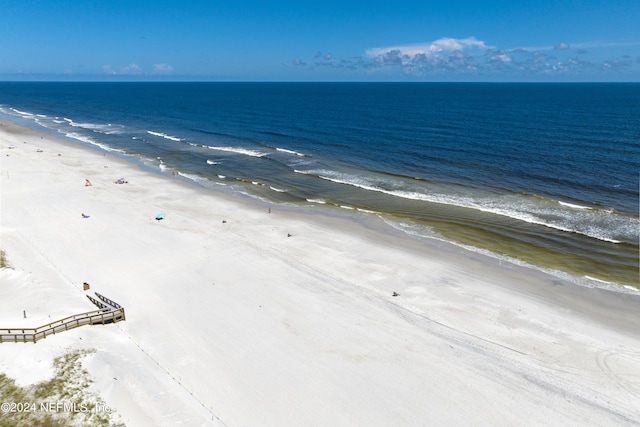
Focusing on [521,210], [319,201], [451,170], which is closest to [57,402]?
[319,201]

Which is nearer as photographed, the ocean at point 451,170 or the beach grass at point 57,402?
the beach grass at point 57,402

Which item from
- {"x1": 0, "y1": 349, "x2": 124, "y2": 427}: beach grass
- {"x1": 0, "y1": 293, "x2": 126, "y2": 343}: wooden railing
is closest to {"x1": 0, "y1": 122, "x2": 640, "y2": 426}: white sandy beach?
{"x1": 0, "y1": 293, "x2": 126, "y2": 343}: wooden railing

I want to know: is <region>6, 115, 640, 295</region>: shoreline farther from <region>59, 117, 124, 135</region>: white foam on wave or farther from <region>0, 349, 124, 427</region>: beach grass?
<region>59, 117, 124, 135</region>: white foam on wave

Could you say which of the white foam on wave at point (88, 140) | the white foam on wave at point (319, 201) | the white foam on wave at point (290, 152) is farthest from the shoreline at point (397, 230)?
the white foam on wave at point (290, 152)

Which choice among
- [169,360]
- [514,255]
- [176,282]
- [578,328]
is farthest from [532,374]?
[176,282]

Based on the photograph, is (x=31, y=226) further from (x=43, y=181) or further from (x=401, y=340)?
(x=401, y=340)

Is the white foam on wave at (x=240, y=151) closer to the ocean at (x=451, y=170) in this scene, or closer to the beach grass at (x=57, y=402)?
the ocean at (x=451, y=170)
